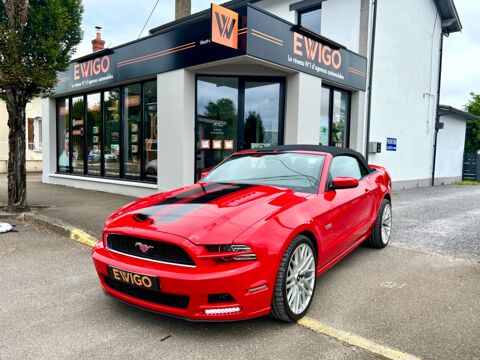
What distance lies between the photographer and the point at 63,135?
1298cm

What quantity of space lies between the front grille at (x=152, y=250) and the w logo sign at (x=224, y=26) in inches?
198

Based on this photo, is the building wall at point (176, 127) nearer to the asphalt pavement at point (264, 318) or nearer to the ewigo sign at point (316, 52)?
the ewigo sign at point (316, 52)

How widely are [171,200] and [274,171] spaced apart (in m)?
1.25

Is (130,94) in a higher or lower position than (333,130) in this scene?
higher

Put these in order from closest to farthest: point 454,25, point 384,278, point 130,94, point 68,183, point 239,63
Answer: point 384,278, point 239,63, point 130,94, point 68,183, point 454,25

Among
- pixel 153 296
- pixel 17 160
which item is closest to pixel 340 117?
pixel 17 160

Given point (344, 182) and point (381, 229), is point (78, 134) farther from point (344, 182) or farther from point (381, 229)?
→ point (344, 182)

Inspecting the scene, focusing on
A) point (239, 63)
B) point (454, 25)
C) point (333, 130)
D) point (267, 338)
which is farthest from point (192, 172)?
point (454, 25)

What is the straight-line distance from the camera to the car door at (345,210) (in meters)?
3.73

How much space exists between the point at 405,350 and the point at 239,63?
6.86 meters

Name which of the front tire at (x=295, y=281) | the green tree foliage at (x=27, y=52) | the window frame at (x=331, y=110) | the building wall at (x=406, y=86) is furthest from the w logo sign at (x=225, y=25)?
the building wall at (x=406, y=86)

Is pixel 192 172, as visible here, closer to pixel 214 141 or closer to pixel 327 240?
pixel 214 141

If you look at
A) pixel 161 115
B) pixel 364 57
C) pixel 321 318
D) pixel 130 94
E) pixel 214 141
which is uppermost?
pixel 364 57

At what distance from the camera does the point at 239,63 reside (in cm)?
831
